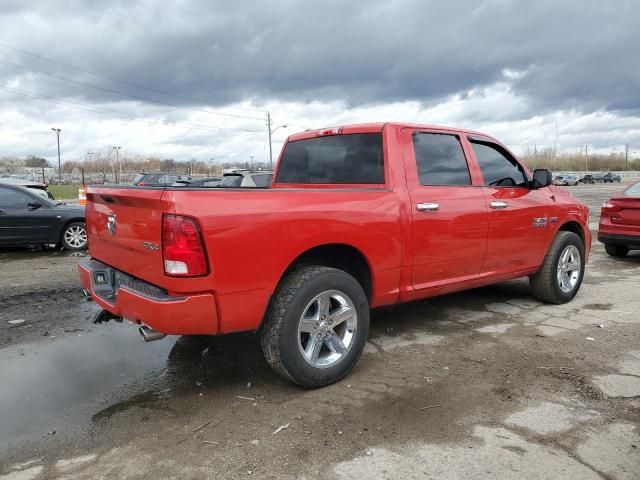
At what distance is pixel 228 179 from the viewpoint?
16.4 meters

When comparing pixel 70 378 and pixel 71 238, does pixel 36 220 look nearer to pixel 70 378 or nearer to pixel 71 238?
pixel 71 238

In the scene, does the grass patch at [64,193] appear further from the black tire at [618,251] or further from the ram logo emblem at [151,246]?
the ram logo emblem at [151,246]

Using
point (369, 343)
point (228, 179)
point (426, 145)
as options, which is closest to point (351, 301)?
point (369, 343)

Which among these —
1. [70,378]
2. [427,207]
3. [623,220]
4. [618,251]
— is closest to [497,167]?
[427,207]

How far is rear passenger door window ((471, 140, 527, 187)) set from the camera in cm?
489

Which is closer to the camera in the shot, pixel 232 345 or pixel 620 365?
pixel 620 365

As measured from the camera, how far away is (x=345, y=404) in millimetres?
3301

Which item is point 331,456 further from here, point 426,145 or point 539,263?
point 539,263

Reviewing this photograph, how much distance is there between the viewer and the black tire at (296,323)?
3260mm

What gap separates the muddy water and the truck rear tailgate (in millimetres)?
850

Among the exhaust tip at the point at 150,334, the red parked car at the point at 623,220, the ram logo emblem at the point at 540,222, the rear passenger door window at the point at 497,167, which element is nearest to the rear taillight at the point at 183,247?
the exhaust tip at the point at 150,334

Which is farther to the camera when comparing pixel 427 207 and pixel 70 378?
pixel 427 207

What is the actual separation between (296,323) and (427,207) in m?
1.51

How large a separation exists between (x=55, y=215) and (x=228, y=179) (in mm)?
7019
